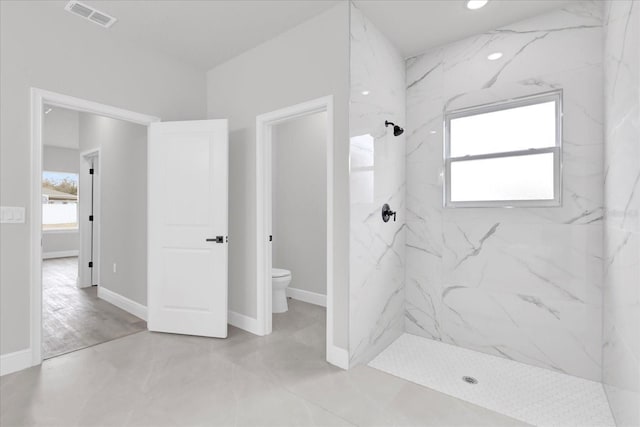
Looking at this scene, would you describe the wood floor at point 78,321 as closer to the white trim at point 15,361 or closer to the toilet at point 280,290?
the white trim at point 15,361

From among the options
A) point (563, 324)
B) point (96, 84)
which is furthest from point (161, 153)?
point (563, 324)

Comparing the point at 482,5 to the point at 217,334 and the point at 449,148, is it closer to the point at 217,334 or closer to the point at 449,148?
the point at 449,148

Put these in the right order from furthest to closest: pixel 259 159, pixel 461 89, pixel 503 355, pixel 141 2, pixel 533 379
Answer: pixel 259 159, pixel 461 89, pixel 503 355, pixel 141 2, pixel 533 379

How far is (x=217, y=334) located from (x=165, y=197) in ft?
4.60

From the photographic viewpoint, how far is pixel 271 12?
244 cm

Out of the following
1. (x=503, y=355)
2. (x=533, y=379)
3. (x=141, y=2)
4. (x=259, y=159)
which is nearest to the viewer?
(x=533, y=379)

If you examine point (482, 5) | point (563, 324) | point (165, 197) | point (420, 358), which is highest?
point (482, 5)

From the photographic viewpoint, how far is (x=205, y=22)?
257cm

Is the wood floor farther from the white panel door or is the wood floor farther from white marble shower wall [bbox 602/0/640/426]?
white marble shower wall [bbox 602/0/640/426]

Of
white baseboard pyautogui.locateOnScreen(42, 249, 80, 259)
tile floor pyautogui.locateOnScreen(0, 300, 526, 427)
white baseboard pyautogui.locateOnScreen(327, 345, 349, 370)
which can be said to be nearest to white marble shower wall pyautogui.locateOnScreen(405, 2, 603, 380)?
tile floor pyautogui.locateOnScreen(0, 300, 526, 427)

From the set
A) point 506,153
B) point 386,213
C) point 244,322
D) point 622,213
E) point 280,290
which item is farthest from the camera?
point 280,290

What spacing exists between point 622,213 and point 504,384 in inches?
52.2

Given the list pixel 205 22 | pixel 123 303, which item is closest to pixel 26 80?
pixel 205 22

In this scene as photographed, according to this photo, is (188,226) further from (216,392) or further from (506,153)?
(506,153)
